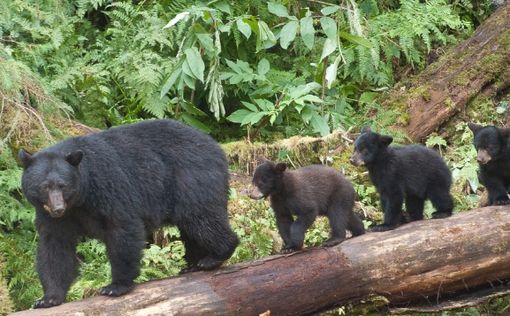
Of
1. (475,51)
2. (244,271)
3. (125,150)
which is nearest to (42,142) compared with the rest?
(125,150)

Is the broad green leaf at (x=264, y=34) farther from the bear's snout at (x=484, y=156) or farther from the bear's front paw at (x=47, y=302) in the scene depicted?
the bear's front paw at (x=47, y=302)

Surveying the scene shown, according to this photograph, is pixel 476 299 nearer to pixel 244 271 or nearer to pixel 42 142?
pixel 244 271

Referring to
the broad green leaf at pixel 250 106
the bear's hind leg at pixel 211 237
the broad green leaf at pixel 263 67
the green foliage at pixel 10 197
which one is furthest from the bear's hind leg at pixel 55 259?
the broad green leaf at pixel 263 67

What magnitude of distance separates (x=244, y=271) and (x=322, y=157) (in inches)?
145

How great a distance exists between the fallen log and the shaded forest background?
1641 mm

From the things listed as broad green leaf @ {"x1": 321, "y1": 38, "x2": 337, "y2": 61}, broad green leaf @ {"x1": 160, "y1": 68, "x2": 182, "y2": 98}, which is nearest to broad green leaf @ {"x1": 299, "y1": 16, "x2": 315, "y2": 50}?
broad green leaf @ {"x1": 321, "y1": 38, "x2": 337, "y2": 61}

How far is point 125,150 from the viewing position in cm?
672

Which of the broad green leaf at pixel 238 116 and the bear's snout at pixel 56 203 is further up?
the broad green leaf at pixel 238 116

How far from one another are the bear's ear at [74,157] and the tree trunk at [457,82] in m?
5.31

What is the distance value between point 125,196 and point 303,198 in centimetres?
152

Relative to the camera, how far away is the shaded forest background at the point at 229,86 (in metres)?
8.64

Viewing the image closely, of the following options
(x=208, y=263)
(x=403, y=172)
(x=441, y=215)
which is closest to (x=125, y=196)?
(x=208, y=263)

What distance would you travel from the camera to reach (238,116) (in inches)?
408

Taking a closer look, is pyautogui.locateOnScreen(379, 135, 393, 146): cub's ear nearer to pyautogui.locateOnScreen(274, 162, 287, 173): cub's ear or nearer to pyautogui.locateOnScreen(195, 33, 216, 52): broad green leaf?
pyautogui.locateOnScreen(274, 162, 287, 173): cub's ear
